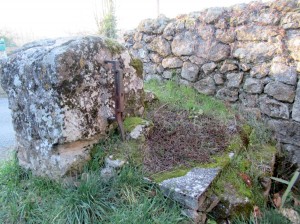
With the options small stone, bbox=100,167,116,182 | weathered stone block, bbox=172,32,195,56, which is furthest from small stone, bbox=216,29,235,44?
small stone, bbox=100,167,116,182

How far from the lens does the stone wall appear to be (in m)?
3.05

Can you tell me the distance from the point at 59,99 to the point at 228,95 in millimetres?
2423

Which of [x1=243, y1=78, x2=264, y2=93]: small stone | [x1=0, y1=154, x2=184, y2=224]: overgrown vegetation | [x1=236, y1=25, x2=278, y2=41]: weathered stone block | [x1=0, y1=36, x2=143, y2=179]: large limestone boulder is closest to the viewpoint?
[x1=0, y1=154, x2=184, y2=224]: overgrown vegetation

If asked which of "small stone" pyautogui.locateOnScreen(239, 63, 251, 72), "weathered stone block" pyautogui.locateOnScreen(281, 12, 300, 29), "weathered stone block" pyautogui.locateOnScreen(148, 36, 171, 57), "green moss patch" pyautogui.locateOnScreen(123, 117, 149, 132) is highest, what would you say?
"weathered stone block" pyautogui.locateOnScreen(281, 12, 300, 29)

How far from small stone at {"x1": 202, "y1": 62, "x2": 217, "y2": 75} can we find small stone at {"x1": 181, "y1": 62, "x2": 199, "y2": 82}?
117 millimetres

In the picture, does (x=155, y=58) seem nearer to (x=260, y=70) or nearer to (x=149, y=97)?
(x=149, y=97)

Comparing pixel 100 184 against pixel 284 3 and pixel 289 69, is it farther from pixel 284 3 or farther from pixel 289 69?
pixel 284 3

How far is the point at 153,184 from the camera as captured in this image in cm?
199

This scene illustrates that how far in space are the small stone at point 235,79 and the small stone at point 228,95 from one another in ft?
0.28

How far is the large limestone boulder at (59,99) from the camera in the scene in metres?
2.04

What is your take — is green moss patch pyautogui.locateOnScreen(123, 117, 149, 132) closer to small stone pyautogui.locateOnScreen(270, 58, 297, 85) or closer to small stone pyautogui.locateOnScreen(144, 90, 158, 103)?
small stone pyautogui.locateOnScreen(144, 90, 158, 103)

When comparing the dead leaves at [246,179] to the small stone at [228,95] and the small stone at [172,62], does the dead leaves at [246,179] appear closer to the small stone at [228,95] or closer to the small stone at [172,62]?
the small stone at [228,95]

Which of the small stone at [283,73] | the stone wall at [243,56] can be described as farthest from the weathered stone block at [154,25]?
the small stone at [283,73]

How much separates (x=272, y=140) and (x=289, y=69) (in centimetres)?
85
